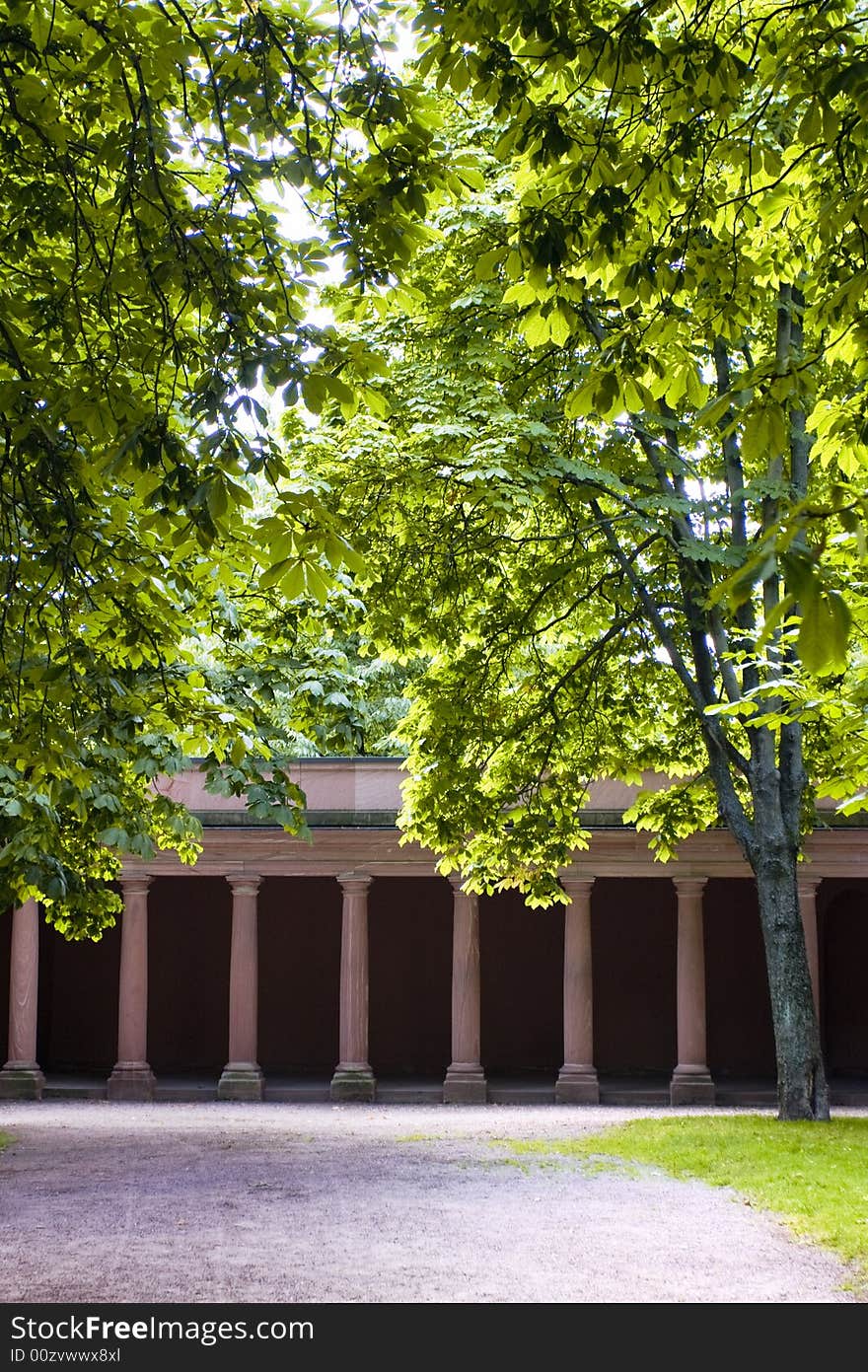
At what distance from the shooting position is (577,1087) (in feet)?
83.0

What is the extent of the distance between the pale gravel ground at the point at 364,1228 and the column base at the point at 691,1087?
6.23 meters

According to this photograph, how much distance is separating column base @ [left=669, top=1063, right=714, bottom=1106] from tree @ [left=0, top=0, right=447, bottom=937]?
16.8 meters

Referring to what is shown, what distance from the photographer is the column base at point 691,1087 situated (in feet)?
81.3

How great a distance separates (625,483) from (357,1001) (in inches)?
482

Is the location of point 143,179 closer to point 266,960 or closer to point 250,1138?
point 250,1138

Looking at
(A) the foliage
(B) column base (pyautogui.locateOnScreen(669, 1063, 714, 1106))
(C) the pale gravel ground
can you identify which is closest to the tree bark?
(C) the pale gravel ground

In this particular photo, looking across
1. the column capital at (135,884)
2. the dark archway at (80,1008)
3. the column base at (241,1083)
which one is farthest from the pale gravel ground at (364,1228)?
the dark archway at (80,1008)

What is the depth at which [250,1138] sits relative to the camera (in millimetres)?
18781

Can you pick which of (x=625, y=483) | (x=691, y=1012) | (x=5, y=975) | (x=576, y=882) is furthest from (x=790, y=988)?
(x=5, y=975)

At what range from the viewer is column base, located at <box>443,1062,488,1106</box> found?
83.3 feet

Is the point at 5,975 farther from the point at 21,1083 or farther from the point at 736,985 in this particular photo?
the point at 736,985

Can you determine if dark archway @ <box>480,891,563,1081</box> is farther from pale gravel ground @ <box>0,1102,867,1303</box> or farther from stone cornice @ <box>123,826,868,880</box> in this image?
pale gravel ground @ <box>0,1102,867,1303</box>

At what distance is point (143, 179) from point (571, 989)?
66.6 feet
